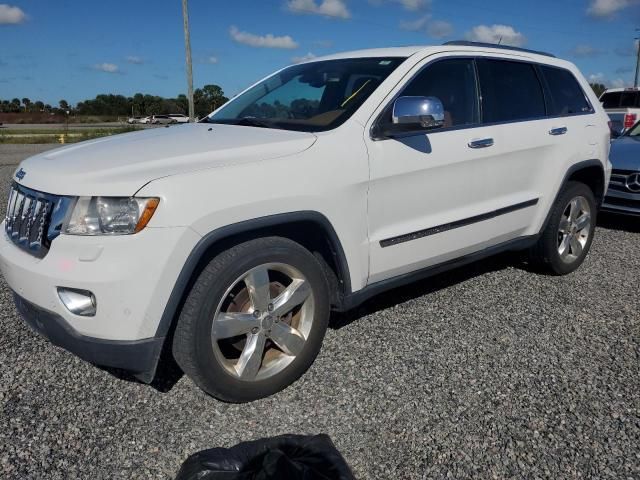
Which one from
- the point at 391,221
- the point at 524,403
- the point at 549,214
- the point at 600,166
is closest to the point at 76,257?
the point at 391,221

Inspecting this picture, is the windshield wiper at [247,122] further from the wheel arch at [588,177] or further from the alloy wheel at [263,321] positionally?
the wheel arch at [588,177]

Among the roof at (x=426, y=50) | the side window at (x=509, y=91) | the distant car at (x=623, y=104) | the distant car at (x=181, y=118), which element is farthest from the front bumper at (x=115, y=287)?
the distant car at (x=623, y=104)

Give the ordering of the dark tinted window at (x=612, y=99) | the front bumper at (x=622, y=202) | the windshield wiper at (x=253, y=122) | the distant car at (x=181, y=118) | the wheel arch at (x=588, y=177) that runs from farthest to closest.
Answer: the dark tinted window at (x=612, y=99) < the distant car at (x=181, y=118) < the front bumper at (x=622, y=202) < the wheel arch at (x=588, y=177) < the windshield wiper at (x=253, y=122)

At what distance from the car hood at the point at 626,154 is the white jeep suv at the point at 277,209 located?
9.79ft

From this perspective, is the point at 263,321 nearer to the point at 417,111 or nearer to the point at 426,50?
the point at 417,111

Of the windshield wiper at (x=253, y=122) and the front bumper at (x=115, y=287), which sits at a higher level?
the windshield wiper at (x=253, y=122)

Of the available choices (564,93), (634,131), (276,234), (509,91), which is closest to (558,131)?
(564,93)

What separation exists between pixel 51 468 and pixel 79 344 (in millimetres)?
519

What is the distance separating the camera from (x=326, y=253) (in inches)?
124

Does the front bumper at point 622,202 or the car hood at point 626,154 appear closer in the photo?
the front bumper at point 622,202

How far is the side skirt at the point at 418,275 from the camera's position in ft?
10.5

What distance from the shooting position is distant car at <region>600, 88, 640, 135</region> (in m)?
13.6

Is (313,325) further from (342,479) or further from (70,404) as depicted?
(70,404)

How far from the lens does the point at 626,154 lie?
274 inches
